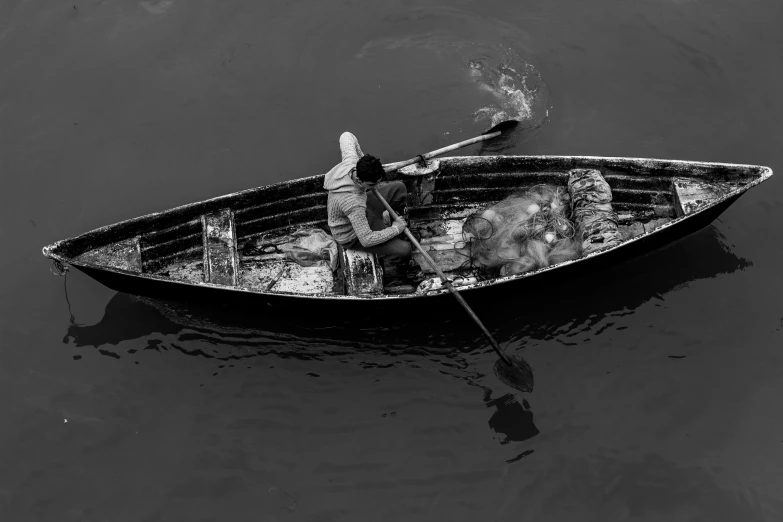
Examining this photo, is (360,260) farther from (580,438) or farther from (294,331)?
(580,438)

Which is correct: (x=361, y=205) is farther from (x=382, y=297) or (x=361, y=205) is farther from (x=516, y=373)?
(x=516, y=373)

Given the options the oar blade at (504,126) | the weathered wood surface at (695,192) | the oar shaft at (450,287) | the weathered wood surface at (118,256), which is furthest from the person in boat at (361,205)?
the weathered wood surface at (695,192)

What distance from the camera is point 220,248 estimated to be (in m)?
7.78

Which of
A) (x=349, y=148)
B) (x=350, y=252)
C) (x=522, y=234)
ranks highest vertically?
(x=349, y=148)

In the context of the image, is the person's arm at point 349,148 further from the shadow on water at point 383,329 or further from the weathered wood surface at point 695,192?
the weathered wood surface at point 695,192

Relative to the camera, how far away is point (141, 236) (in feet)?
25.4

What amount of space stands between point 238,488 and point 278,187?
10.6 feet

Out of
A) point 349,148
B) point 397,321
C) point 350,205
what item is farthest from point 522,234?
point 349,148

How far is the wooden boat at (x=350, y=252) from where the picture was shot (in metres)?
7.33

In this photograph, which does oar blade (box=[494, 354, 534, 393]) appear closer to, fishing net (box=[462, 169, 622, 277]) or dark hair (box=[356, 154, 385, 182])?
fishing net (box=[462, 169, 622, 277])

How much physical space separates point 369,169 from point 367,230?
708 millimetres

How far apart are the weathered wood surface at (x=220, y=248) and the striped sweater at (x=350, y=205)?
1.20 m

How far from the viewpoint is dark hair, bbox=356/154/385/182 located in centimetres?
675

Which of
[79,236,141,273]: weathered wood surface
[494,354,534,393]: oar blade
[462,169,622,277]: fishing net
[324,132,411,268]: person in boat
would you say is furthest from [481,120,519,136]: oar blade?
[79,236,141,273]: weathered wood surface
